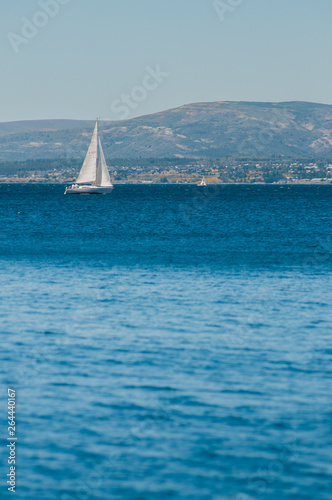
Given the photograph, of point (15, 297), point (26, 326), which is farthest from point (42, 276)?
point (26, 326)

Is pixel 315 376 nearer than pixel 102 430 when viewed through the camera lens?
No

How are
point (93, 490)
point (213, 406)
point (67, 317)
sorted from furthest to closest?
1. point (67, 317)
2. point (213, 406)
3. point (93, 490)

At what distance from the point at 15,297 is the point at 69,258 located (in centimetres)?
2435

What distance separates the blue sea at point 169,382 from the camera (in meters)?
19.3

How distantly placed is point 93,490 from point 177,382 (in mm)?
8754

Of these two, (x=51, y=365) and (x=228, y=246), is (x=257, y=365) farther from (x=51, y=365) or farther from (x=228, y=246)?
(x=228, y=246)

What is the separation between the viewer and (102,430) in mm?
22219

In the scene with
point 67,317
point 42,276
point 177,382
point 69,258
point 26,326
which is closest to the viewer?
point 177,382

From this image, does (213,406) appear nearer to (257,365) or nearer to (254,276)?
(257,365)

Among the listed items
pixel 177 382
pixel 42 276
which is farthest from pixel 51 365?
pixel 42 276

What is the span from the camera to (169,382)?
88.6ft

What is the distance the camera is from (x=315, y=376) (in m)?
28.0

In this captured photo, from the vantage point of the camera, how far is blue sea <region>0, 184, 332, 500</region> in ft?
63.4

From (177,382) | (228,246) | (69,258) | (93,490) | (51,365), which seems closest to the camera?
(93,490)
